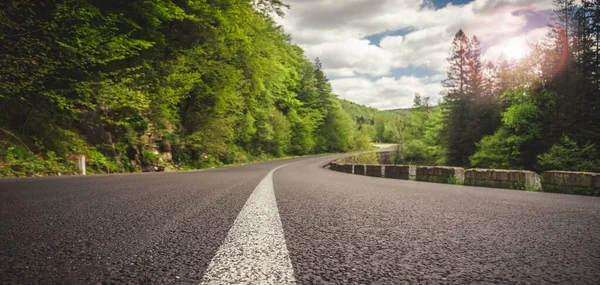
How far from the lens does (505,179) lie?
733 cm

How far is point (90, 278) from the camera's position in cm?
113

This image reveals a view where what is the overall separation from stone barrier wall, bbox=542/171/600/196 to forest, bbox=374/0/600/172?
65.8 ft

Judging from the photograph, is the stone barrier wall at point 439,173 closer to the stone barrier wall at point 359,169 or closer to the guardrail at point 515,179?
the guardrail at point 515,179

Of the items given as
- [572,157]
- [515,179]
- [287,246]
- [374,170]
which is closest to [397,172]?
[374,170]

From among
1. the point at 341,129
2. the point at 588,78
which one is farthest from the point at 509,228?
the point at 341,129

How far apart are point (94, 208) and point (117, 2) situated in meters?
11.3

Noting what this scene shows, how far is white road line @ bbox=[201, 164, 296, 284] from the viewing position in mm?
1144

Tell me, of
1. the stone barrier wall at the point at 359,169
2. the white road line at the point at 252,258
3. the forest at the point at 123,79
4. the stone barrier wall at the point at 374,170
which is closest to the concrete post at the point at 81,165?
the forest at the point at 123,79

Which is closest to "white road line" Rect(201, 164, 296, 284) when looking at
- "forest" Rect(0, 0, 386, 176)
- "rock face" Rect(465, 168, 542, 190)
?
"rock face" Rect(465, 168, 542, 190)

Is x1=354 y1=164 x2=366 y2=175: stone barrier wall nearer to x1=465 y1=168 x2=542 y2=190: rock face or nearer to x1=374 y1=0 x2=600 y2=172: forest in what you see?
x1=465 y1=168 x2=542 y2=190: rock face

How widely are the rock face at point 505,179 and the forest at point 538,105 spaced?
1971cm

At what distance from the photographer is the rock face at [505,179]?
6844 millimetres

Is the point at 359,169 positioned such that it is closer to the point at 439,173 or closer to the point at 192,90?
the point at 439,173

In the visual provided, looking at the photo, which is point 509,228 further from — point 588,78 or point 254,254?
point 588,78
